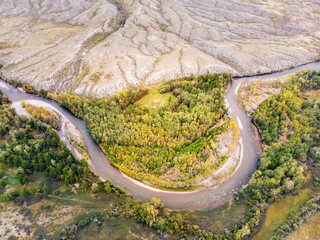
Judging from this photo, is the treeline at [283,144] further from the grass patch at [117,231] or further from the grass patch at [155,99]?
the grass patch at [155,99]

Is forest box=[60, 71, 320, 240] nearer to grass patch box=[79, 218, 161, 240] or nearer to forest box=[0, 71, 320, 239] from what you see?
forest box=[0, 71, 320, 239]

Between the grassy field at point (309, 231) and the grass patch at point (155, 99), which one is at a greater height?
the grass patch at point (155, 99)

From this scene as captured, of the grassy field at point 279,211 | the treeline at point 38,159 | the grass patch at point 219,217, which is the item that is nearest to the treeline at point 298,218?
the grassy field at point 279,211

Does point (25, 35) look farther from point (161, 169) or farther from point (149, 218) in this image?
point (149, 218)

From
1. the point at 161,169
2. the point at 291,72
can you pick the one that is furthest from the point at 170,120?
the point at 291,72

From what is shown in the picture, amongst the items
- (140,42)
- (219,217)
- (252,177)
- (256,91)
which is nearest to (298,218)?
(252,177)

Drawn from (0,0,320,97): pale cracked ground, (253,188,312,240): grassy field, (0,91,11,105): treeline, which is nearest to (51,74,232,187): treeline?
(0,0,320,97): pale cracked ground
